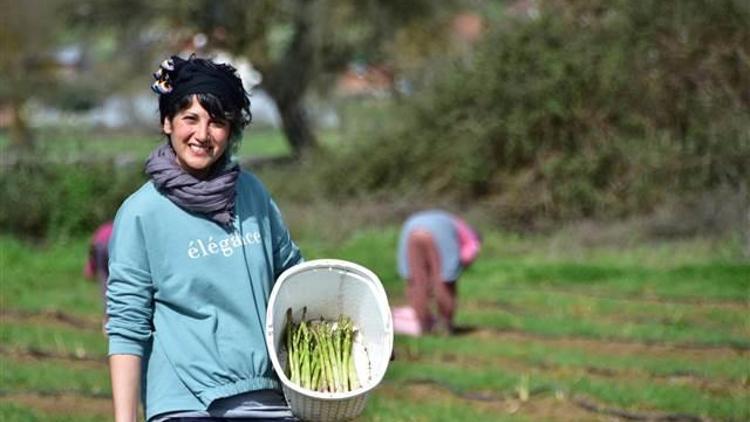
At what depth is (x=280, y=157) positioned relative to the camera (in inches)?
1009

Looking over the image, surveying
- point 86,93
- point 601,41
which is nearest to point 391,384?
point 601,41

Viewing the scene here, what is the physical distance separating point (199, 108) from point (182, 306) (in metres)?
0.53

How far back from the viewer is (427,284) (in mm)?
11977

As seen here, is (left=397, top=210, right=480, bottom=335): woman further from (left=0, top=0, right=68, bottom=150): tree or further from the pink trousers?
(left=0, top=0, right=68, bottom=150): tree

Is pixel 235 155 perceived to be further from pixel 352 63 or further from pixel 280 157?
pixel 352 63

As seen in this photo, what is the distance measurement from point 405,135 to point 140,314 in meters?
16.7

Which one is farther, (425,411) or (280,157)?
(280,157)

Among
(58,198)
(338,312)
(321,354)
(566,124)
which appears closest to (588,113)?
(566,124)

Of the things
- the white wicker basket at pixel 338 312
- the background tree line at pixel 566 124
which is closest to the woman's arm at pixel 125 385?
the white wicker basket at pixel 338 312

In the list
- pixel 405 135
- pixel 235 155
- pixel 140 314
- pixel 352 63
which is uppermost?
pixel 352 63

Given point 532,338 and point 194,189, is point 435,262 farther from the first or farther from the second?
point 194,189

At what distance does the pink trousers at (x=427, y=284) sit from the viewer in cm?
1178

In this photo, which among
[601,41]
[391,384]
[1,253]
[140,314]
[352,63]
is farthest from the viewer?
[352,63]

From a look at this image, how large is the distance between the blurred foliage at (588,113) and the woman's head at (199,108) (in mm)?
13769
